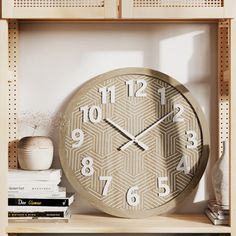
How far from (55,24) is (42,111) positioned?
0.40m

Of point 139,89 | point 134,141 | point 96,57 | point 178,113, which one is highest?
point 96,57

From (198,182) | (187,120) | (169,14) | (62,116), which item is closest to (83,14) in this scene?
(169,14)

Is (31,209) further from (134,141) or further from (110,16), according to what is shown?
(110,16)

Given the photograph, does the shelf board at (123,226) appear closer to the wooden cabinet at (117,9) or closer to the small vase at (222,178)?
the small vase at (222,178)

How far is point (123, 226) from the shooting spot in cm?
209

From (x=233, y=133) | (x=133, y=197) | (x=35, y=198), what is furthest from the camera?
(x=133, y=197)

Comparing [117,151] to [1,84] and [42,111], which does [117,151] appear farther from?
[1,84]

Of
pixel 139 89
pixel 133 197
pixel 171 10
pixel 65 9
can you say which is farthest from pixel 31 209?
pixel 171 10

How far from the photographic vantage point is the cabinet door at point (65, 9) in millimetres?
2037

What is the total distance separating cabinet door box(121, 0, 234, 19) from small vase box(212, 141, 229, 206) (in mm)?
534

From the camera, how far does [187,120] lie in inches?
91.3

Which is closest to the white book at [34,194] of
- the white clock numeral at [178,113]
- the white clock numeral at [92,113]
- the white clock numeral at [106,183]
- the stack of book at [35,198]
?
the stack of book at [35,198]

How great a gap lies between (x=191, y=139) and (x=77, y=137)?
51 centimetres

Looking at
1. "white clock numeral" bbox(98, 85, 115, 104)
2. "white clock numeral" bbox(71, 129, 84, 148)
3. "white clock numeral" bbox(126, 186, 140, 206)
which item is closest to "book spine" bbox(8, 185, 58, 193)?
"white clock numeral" bbox(71, 129, 84, 148)
